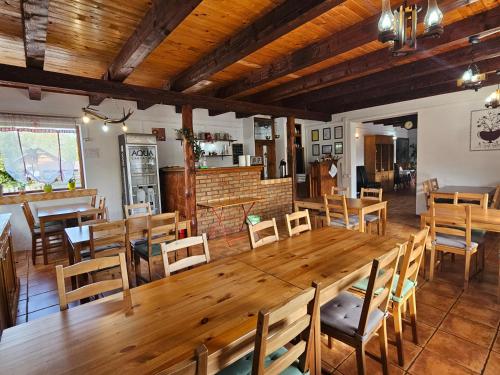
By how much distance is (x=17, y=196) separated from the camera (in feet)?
14.9

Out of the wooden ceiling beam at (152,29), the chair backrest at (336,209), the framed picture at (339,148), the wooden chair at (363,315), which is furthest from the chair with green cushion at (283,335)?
the framed picture at (339,148)

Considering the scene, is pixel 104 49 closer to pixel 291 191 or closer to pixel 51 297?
pixel 51 297

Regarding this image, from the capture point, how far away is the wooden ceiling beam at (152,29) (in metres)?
1.98

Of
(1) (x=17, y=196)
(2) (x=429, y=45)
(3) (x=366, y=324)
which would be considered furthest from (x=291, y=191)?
(1) (x=17, y=196)

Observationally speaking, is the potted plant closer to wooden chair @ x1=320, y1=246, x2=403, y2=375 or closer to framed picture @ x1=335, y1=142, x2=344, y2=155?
wooden chair @ x1=320, y1=246, x2=403, y2=375

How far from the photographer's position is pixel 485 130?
16.3 ft

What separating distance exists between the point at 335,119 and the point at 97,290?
7088 mm

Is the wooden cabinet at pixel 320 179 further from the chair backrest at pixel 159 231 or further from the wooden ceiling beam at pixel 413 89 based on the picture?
the chair backrest at pixel 159 231

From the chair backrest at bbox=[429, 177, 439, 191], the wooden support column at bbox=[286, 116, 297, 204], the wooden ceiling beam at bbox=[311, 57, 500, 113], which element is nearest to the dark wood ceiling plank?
the wooden support column at bbox=[286, 116, 297, 204]

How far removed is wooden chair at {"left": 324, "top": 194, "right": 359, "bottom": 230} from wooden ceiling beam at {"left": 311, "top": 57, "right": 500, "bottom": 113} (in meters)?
2.65

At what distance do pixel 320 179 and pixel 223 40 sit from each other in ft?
16.7

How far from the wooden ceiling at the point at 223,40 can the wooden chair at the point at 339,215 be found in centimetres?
174

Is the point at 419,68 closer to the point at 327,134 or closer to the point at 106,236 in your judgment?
the point at 327,134

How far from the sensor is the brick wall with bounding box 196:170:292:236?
4.79 m
